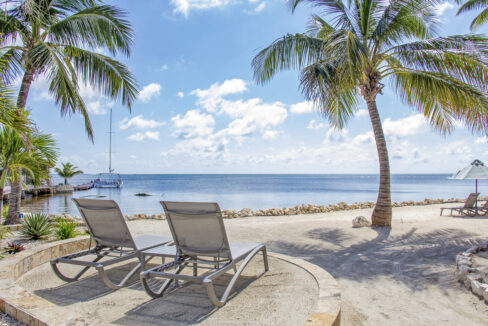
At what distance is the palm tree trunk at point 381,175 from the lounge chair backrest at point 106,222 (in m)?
5.99

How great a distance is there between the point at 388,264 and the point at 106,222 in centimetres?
Answer: 394

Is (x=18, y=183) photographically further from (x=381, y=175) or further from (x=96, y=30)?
(x=381, y=175)

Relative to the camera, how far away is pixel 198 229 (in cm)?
321

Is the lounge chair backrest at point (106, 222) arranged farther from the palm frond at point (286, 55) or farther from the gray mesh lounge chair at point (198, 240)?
the palm frond at point (286, 55)

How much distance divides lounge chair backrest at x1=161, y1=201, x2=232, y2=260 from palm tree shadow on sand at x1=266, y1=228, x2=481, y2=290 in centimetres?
193

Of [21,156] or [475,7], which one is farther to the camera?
[475,7]

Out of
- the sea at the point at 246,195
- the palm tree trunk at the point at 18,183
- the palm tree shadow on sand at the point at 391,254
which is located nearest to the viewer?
the palm tree shadow on sand at the point at 391,254

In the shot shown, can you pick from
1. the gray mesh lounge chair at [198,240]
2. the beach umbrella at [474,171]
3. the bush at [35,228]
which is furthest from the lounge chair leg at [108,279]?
the beach umbrella at [474,171]

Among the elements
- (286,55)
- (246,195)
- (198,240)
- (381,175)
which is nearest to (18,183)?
A: (198,240)

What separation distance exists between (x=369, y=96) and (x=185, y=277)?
6684 millimetres

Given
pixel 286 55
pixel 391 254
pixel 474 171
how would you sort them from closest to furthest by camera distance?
1. pixel 391 254
2. pixel 286 55
3. pixel 474 171

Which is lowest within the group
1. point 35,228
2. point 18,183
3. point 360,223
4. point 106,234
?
point 360,223

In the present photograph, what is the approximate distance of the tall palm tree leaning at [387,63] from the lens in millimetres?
6473

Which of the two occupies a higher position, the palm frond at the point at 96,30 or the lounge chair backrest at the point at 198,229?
the palm frond at the point at 96,30
